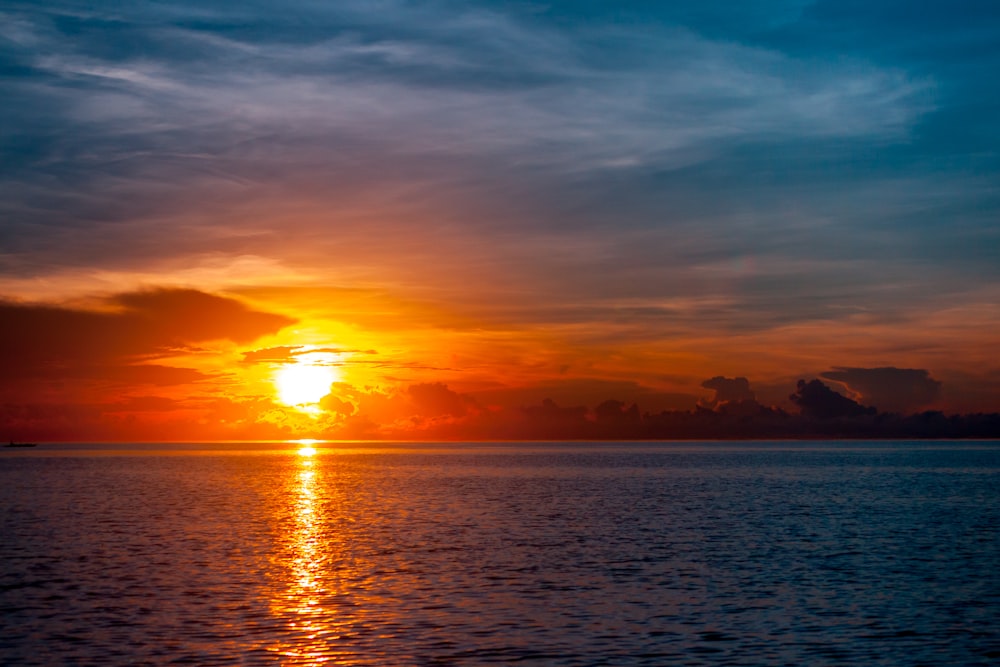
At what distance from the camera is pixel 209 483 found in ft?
529

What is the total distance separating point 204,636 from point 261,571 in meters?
16.5

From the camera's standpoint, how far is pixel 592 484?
497 ft

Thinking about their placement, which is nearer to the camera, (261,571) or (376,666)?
(376,666)

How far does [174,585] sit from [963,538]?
51615 mm

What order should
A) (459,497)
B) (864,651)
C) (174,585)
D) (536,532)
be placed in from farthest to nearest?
(459,497) → (536,532) → (174,585) → (864,651)

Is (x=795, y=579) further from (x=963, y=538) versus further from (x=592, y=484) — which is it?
(x=592, y=484)

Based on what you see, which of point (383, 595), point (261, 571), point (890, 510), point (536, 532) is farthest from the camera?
point (890, 510)

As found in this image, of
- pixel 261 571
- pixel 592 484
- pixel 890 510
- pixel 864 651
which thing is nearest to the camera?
pixel 864 651

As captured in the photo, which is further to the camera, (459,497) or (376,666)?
(459,497)

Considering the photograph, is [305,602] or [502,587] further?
[502,587]

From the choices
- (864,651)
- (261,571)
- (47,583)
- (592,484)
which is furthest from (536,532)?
(592,484)

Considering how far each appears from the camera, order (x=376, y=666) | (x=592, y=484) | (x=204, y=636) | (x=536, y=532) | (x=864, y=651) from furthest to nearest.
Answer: (x=592, y=484) → (x=536, y=532) → (x=204, y=636) → (x=864, y=651) → (x=376, y=666)

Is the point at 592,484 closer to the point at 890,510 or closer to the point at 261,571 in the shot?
the point at 890,510

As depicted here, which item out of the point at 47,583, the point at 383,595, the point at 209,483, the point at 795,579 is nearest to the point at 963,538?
the point at 795,579
